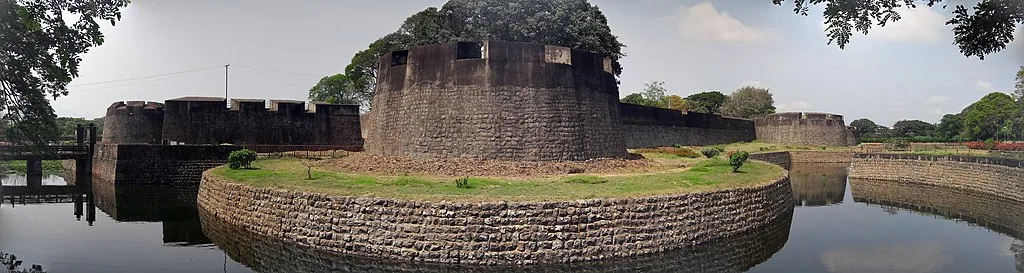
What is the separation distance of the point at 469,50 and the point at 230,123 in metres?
15.6

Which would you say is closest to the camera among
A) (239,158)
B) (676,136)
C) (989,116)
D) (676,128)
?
(239,158)

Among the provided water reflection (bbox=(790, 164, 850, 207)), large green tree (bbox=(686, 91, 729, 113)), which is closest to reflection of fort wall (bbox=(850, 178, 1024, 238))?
water reflection (bbox=(790, 164, 850, 207))

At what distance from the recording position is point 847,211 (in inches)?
734

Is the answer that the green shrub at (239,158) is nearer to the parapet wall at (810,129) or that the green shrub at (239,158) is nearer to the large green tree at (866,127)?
the parapet wall at (810,129)

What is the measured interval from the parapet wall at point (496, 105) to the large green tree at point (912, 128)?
286ft

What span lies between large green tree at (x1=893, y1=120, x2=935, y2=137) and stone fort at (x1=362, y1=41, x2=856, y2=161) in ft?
284

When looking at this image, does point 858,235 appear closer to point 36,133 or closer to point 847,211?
point 847,211

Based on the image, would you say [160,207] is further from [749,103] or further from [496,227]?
[749,103]

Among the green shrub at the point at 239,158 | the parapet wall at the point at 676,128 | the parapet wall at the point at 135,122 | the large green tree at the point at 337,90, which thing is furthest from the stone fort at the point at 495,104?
the large green tree at the point at 337,90

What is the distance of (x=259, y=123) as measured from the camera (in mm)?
28078

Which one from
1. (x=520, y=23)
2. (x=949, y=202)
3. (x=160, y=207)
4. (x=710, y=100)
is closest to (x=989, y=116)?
(x=710, y=100)

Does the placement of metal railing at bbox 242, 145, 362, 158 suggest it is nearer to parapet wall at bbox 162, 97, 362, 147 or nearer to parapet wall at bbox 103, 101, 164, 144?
parapet wall at bbox 162, 97, 362, 147

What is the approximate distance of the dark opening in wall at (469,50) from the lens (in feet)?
56.5

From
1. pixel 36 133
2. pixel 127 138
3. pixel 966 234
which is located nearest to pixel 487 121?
pixel 36 133
